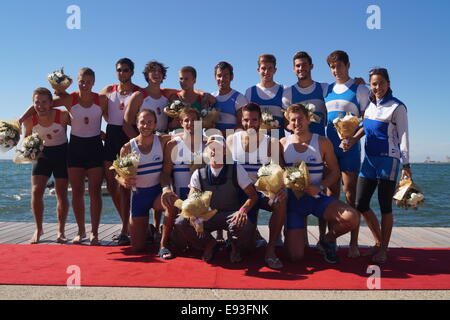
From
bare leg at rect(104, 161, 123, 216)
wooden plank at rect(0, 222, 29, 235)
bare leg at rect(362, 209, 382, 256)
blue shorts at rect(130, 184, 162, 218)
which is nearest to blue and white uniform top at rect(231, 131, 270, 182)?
blue shorts at rect(130, 184, 162, 218)

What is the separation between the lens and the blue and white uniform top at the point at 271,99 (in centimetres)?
490

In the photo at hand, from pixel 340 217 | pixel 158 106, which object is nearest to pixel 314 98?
pixel 340 217

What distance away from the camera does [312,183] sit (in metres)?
4.16

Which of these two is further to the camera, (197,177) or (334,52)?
(334,52)

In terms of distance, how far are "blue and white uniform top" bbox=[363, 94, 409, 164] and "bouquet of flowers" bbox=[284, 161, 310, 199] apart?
1.05 m

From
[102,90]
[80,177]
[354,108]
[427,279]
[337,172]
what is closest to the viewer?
[427,279]

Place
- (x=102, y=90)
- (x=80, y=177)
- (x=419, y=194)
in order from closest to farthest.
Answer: (x=419, y=194) → (x=80, y=177) → (x=102, y=90)

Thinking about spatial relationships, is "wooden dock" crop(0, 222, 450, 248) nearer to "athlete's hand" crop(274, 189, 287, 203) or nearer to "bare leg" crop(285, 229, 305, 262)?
"bare leg" crop(285, 229, 305, 262)

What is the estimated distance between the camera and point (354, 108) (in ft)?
14.8

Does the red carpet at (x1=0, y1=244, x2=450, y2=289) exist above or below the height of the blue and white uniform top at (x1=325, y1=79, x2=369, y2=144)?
below

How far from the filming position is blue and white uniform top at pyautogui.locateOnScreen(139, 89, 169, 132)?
16.2ft
